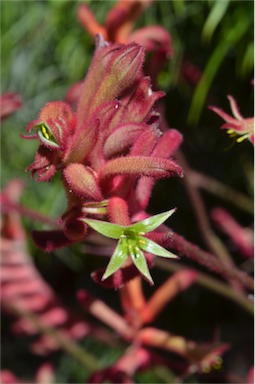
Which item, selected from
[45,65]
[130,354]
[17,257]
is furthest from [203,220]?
[45,65]

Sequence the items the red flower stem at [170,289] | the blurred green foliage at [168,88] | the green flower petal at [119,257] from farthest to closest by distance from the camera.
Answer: the blurred green foliage at [168,88]
the red flower stem at [170,289]
the green flower petal at [119,257]

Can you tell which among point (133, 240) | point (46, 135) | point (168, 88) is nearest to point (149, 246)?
point (133, 240)

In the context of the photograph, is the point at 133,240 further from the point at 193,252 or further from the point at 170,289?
the point at 170,289

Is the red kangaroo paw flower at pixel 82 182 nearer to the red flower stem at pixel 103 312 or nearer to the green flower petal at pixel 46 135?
the green flower petal at pixel 46 135

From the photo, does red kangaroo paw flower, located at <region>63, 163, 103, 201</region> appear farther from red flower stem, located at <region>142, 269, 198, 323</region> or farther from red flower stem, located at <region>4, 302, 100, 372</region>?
red flower stem, located at <region>4, 302, 100, 372</region>

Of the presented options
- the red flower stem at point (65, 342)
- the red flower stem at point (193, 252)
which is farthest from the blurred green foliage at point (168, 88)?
the red flower stem at point (193, 252)
